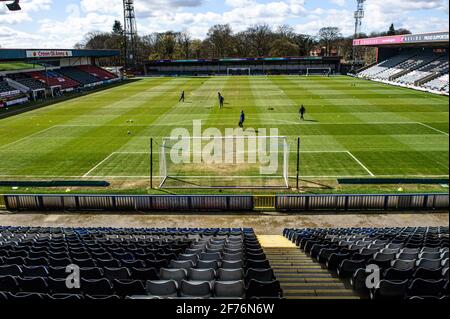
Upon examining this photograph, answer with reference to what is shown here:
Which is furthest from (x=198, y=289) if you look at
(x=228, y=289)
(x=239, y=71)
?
(x=239, y=71)

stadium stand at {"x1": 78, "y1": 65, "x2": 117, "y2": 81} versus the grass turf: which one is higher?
the grass turf

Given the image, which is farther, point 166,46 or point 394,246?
point 166,46

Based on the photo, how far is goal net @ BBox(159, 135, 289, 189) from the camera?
906 inches

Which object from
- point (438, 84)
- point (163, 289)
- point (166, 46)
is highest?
point (166, 46)

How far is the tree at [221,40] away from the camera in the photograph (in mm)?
135500

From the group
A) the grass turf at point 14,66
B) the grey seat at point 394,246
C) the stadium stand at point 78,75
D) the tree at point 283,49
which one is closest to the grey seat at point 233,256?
the grey seat at point 394,246

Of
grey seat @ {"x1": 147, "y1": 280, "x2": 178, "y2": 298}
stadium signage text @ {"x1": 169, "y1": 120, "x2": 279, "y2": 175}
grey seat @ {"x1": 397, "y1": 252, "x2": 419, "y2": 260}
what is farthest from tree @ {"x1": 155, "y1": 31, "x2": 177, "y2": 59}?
grey seat @ {"x1": 147, "y1": 280, "x2": 178, "y2": 298}

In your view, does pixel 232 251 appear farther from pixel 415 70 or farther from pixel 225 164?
pixel 415 70

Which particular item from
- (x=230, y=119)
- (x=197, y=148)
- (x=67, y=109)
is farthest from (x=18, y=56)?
(x=197, y=148)

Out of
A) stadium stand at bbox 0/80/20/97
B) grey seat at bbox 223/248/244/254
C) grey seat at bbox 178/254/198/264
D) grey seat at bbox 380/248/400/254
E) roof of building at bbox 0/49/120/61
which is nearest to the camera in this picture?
grey seat at bbox 178/254/198/264

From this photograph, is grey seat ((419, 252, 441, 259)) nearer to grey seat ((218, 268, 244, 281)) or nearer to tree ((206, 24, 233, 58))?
grey seat ((218, 268, 244, 281))

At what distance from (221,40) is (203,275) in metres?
135

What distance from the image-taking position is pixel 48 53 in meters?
68.8
